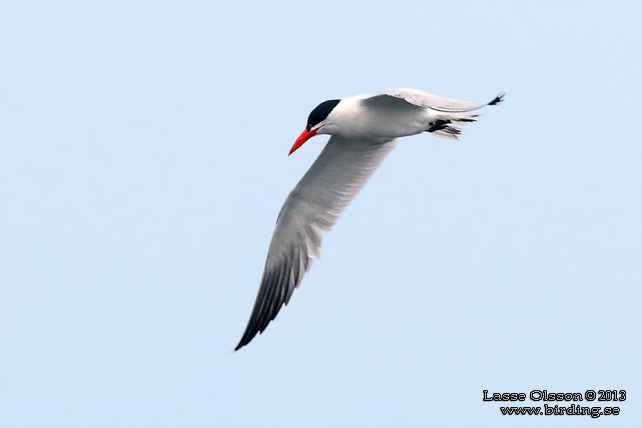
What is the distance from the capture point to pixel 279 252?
10.5m

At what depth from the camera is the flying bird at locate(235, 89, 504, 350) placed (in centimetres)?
899

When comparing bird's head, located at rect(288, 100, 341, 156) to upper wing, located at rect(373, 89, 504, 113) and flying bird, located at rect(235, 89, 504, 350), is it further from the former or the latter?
upper wing, located at rect(373, 89, 504, 113)

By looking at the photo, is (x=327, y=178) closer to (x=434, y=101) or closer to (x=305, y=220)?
(x=305, y=220)

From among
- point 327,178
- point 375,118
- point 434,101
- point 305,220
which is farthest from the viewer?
point 305,220

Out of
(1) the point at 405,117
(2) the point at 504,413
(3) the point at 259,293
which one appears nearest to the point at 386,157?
(1) the point at 405,117

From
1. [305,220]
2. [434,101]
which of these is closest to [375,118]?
[434,101]

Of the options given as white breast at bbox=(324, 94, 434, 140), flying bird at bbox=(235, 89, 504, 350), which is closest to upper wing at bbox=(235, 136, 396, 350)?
flying bird at bbox=(235, 89, 504, 350)

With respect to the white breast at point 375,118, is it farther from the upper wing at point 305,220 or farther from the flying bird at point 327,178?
the upper wing at point 305,220

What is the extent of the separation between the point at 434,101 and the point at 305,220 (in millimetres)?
3200

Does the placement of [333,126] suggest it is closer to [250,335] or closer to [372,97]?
[372,97]

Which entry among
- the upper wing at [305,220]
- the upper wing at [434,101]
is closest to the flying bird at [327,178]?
the upper wing at [305,220]

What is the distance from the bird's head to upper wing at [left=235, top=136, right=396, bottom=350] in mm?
928

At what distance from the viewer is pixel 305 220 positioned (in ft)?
34.3

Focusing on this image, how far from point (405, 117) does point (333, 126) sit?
2.54 feet
